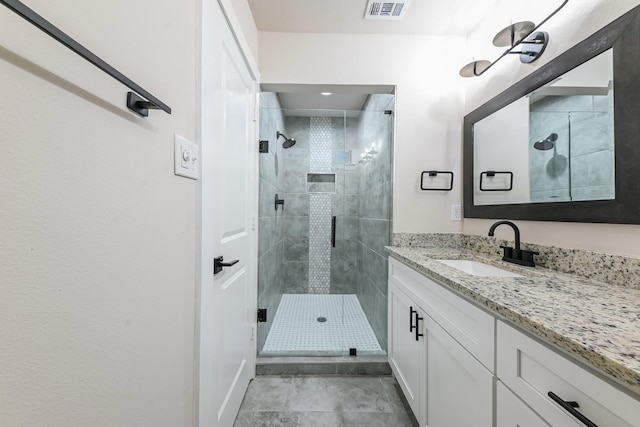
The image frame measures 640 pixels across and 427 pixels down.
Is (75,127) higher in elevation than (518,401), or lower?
higher

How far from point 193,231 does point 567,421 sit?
44.2 inches

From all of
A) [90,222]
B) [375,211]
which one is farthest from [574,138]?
[90,222]

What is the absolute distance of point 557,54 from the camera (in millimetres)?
1151

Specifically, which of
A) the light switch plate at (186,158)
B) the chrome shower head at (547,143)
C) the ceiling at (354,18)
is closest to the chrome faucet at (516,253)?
the chrome shower head at (547,143)

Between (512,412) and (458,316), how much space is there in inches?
11.7

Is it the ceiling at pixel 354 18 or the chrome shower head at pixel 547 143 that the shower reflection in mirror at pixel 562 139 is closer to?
the chrome shower head at pixel 547 143

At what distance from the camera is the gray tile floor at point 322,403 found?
Answer: 137cm

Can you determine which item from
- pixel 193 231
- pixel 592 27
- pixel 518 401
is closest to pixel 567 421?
pixel 518 401

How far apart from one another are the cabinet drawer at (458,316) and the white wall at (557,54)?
2.04ft

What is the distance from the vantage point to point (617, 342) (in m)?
0.48

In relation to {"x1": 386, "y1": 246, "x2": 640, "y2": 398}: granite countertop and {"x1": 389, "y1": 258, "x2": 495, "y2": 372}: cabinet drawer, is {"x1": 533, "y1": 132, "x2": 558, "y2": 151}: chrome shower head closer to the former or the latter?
{"x1": 386, "y1": 246, "x2": 640, "y2": 398}: granite countertop

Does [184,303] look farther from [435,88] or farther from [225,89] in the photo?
[435,88]

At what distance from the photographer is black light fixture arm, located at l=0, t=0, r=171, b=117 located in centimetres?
32

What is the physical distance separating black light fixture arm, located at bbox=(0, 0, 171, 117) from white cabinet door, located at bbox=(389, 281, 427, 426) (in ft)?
4.46
